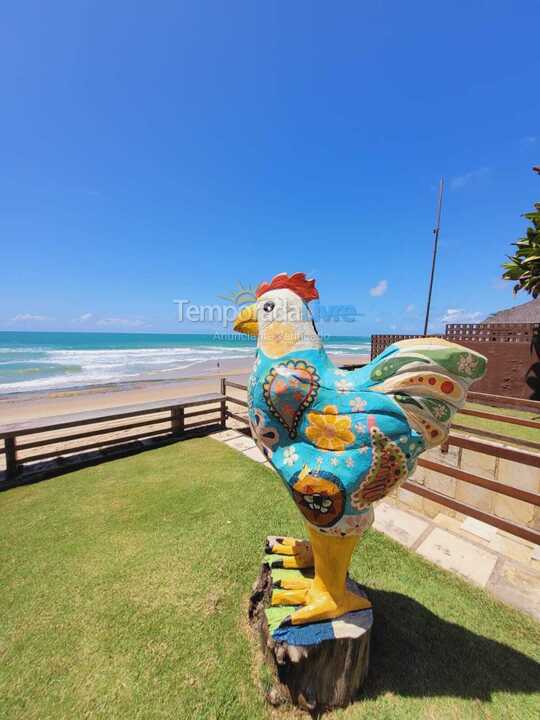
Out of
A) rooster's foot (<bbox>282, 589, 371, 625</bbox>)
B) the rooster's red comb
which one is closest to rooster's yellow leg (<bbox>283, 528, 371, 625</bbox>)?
rooster's foot (<bbox>282, 589, 371, 625</bbox>)

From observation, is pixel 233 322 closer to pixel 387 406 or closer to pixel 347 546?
pixel 387 406

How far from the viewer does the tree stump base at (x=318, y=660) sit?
5.22 ft

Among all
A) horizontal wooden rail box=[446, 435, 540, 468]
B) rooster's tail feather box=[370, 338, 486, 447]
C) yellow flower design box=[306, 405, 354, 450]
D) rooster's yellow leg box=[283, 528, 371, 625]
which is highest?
rooster's tail feather box=[370, 338, 486, 447]

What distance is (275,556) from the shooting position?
2.19 m

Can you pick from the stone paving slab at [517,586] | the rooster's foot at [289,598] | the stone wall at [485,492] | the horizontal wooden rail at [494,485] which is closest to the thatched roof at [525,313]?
the stone wall at [485,492]

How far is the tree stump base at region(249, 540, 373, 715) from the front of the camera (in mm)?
1592

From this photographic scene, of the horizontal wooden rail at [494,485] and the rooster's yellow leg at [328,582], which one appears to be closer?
the rooster's yellow leg at [328,582]

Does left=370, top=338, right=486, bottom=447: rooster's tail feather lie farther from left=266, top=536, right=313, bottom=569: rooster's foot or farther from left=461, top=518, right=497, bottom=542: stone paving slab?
left=461, top=518, right=497, bottom=542: stone paving slab

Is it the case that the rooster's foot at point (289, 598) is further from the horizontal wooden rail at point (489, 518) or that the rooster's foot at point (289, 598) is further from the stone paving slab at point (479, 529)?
the stone paving slab at point (479, 529)

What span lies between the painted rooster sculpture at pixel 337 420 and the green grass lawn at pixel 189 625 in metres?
0.61

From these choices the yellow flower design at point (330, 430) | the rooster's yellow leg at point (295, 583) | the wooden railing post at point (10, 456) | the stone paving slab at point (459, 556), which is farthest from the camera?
the wooden railing post at point (10, 456)

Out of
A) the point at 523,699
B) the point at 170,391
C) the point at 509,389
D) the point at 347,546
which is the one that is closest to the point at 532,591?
the point at 523,699

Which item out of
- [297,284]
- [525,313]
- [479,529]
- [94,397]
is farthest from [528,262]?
[94,397]

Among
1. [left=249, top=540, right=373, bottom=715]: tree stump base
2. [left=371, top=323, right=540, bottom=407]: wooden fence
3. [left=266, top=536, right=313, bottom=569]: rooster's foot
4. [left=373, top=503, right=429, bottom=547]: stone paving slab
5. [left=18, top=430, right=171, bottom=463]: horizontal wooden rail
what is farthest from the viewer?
[left=371, top=323, right=540, bottom=407]: wooden fence
